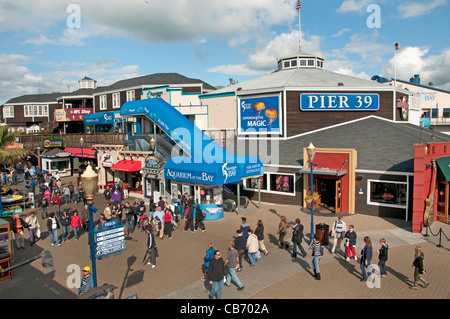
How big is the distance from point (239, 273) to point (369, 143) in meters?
14.2

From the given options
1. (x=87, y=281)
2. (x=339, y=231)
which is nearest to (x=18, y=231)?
(x=87, y=281)

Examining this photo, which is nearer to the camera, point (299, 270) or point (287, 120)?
point (299, 270)

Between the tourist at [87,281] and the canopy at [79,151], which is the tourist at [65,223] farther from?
the canopy at [79,151]

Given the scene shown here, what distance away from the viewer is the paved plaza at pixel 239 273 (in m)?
10.8

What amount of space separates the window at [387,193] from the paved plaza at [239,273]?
2.05 metres

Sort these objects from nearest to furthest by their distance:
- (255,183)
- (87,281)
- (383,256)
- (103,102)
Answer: (87,281)
(383,256)
(255,183)
(103,102)

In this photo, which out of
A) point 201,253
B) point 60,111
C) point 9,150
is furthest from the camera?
point 60,111

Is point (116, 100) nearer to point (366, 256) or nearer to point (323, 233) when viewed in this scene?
point (323, 233)

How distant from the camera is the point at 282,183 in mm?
23625

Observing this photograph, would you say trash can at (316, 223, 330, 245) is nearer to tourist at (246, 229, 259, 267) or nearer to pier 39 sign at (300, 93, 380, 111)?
tourist at (246, 229, 259, 267)
